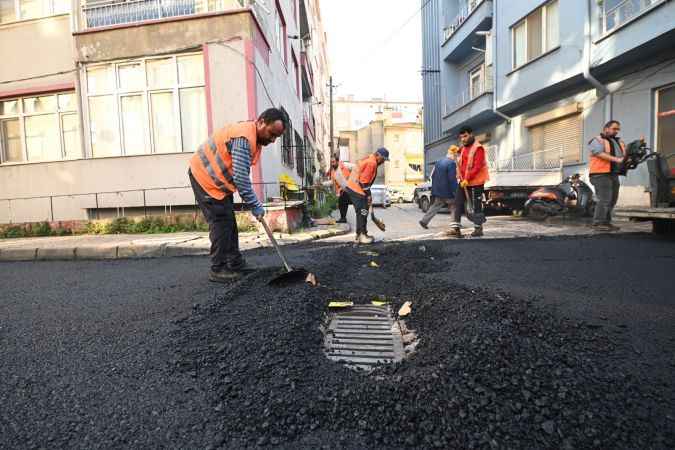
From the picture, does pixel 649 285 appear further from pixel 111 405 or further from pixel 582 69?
pixel 582 69

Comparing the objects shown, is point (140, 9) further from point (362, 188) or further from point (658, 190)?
point (658, 190)

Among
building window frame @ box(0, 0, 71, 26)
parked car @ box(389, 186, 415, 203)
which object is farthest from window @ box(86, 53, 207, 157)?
parked car @ box(389, 186, 415, 203)

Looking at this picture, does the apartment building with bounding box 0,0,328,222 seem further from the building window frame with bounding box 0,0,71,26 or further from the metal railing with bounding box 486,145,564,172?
the metal railing with bounding box 486,145,564,172

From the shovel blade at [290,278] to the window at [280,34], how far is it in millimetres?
8864

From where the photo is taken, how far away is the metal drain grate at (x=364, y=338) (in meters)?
2.17

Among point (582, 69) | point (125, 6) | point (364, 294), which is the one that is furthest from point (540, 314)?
point (582, 69)

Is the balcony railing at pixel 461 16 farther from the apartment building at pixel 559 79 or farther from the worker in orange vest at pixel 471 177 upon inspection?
the worker in orange vest at pixel 471 177

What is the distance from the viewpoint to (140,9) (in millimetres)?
8039

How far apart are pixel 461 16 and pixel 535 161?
8428mm

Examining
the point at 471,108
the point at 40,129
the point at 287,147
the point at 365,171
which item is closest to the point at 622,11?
the point at 471,108

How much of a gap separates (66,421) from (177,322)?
3.64 feet

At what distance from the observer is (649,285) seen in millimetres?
3307

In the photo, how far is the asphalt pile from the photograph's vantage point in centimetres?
142

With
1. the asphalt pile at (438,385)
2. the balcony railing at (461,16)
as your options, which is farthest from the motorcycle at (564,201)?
the balcony railing at (461,16)
